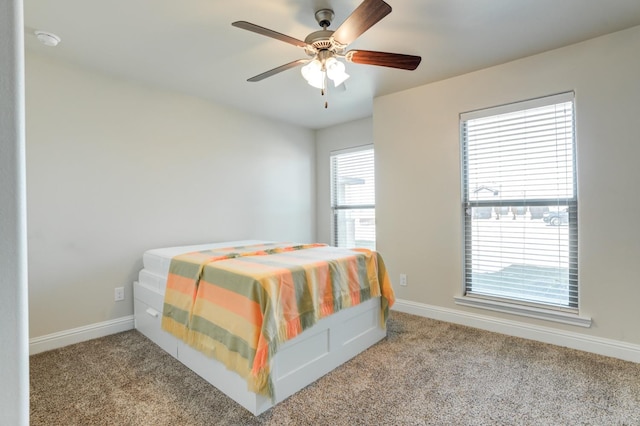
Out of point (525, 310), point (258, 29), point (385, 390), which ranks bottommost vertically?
point (385, 390)

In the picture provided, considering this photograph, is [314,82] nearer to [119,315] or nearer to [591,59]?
[591,59]

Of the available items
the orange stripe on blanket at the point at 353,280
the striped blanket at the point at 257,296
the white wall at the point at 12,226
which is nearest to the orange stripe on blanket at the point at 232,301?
the striped blanket at the point at 257,296

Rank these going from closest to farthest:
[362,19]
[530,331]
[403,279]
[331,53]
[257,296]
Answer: [362,19]
[257,296]
[331,53]
[530,331]
[403,279]

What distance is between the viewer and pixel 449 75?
9.61ft

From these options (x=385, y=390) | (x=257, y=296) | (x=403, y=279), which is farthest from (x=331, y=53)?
(x=403, y=279)

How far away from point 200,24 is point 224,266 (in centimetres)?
162

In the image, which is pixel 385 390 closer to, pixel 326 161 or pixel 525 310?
pixel 525 310

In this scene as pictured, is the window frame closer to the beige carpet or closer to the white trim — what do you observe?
the white trim

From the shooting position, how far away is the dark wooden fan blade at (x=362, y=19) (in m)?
1.48

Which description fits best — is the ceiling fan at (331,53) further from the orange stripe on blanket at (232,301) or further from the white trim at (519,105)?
the orange stripe on blanket at (232,301)

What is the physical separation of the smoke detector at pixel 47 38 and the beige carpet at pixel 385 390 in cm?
231

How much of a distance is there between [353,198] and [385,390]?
2.88 metres

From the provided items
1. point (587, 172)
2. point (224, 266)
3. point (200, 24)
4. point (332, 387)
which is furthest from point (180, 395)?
point (587, 172)

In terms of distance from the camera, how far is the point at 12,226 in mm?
525
